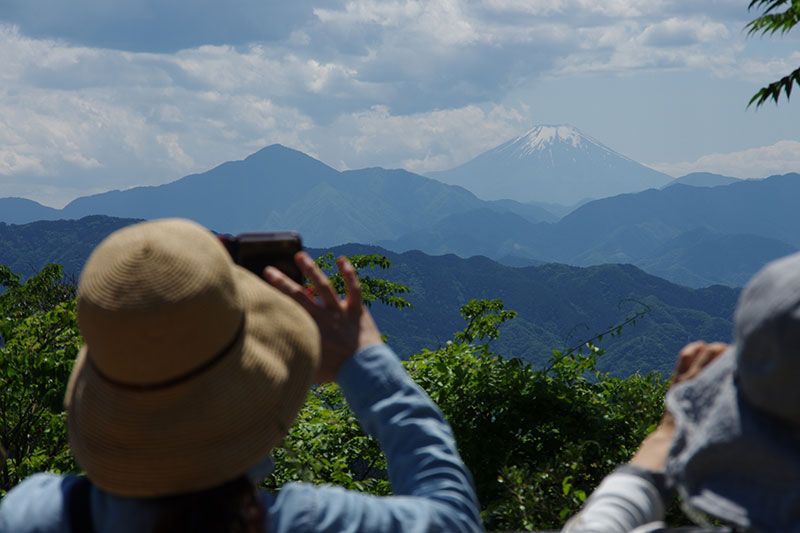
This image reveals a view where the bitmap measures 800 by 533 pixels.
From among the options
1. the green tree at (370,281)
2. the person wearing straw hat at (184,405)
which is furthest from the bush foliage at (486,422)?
the green tree at (370,281)

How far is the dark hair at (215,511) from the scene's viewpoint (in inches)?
57.7

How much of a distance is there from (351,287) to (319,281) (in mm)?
63

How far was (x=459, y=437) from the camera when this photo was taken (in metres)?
7.35

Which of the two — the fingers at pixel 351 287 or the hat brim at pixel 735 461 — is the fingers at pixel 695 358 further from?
the fingers at pixel 351 287

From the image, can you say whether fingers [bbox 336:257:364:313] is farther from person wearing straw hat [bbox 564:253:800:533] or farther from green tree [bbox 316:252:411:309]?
green tree [bbox 316:252:411:309]

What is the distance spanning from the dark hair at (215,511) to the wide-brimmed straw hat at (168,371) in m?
0.02

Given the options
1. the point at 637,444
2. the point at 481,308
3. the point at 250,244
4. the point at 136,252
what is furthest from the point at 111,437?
the point at 481,308

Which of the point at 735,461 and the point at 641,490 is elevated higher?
the point at 735,461

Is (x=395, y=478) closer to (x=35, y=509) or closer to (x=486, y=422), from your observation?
(x=35, y=509)

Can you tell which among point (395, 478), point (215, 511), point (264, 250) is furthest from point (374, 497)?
point (264, 250)

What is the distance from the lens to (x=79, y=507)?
5.21 feet

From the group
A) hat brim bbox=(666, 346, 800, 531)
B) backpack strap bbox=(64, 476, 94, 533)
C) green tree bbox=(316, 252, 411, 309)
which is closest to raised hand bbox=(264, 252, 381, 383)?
backpack strap bbox=(64, 476, 94, 533)

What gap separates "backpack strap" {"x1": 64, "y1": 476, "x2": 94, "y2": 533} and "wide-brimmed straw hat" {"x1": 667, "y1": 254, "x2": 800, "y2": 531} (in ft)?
3.06

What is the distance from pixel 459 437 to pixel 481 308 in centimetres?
495
